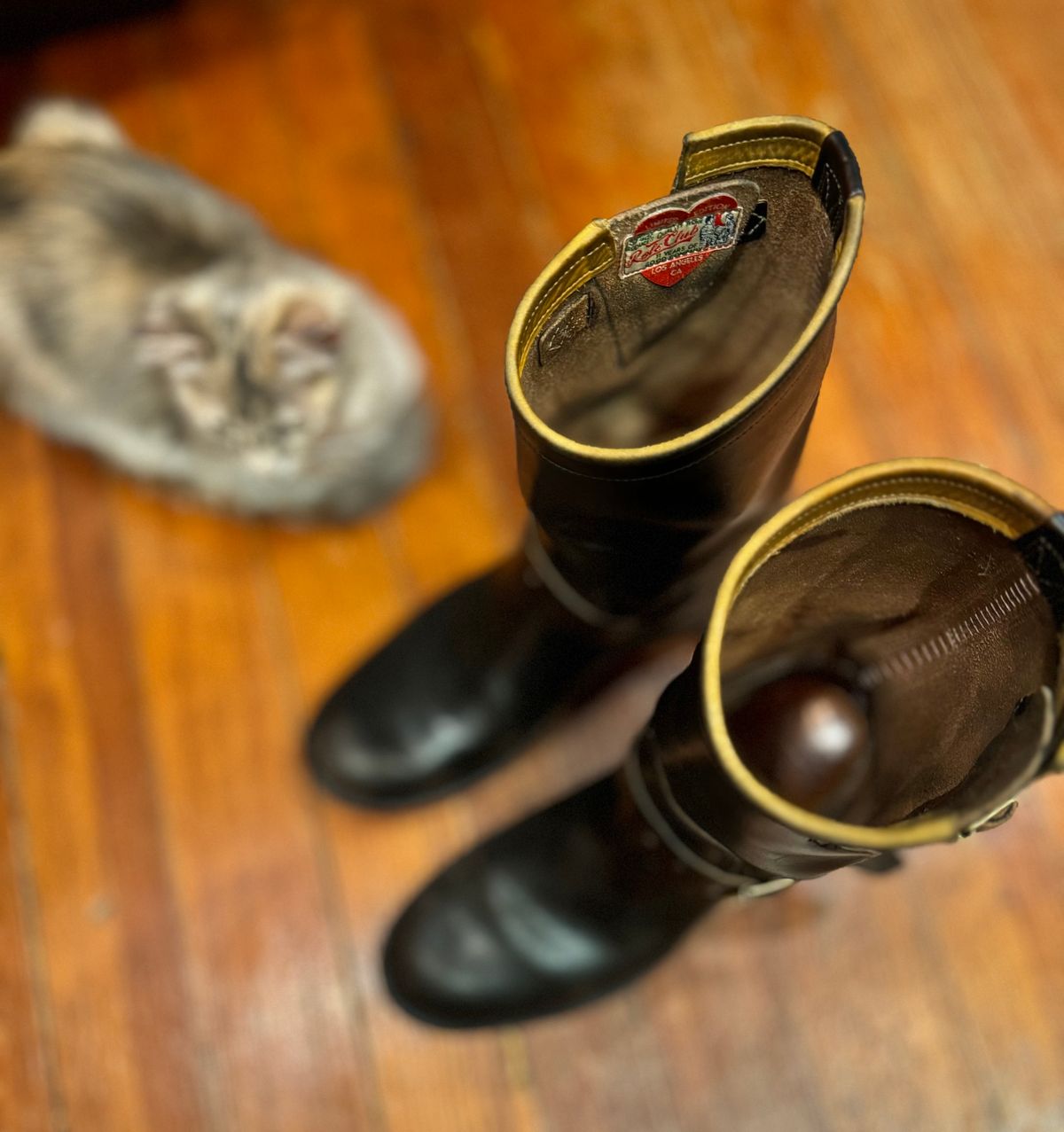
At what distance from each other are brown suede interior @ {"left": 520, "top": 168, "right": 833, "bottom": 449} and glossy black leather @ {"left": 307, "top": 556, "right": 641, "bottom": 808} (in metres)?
0.20

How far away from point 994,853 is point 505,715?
520 mm

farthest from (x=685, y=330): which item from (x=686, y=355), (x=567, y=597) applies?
(x=567, y=597)

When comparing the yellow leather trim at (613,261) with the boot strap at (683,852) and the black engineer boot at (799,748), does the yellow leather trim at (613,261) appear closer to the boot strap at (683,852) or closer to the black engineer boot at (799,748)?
the black engineer boot at (799,748)

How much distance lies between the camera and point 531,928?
0.83 meters

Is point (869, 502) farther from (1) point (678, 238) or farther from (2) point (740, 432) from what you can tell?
(1) point (678, 238)

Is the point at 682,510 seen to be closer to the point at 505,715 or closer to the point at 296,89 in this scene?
the point at 505,715

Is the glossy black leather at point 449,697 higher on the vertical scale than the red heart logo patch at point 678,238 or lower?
lower

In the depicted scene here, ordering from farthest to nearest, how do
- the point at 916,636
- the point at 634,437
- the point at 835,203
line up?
the point at 634,437 → the point at 916,636 → the point at 835,203

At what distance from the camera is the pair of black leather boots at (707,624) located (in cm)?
49

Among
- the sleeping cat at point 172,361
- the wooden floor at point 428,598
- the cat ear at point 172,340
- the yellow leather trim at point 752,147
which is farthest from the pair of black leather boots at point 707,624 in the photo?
the cat ear at point 172,340

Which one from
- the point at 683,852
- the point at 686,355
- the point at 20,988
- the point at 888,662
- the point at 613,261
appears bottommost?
the point at 20,988

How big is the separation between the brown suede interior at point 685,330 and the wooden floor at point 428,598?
0.37 m

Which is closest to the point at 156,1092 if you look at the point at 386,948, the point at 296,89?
the point at 386,948

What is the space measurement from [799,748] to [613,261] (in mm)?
359
